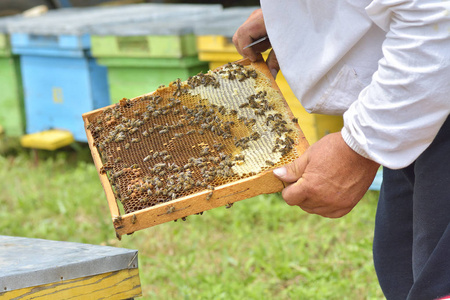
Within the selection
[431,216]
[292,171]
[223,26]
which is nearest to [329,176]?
[292,171]

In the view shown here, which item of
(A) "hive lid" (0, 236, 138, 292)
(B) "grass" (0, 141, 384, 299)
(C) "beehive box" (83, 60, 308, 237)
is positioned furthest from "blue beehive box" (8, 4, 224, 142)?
(A) "hive lid" (0, 236, 138, 292)

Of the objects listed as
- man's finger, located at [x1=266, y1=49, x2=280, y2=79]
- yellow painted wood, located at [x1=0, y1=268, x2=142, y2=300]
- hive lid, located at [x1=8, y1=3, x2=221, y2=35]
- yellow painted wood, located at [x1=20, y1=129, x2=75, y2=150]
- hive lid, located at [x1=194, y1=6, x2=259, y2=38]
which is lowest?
yellow painted wood, located at [x1=20, y1=129, x2=75, y2=150]

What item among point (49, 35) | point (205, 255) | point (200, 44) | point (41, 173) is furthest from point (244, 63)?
point (41, 173)

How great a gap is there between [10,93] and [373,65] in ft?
13.3

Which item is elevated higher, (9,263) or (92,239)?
(9,263)

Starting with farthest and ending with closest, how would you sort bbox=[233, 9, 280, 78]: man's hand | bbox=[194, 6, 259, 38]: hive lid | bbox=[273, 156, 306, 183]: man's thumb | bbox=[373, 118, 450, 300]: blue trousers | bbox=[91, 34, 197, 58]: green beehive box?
bbox=[91, 34, 197, 58]: green beehive box
bbox=[194, 6, 259, 38]: hive lid
bbox=[233, 9, 280, 78]: man's hand
bbox=[273, 156, 306, 183]: man's thumb
bbox=[373, 118, 450, 300]: blue trousers

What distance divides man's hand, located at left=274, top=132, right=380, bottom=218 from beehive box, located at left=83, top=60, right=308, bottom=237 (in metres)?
0.06

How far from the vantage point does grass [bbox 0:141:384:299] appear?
2.82 m

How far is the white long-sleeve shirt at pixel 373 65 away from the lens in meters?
1.14

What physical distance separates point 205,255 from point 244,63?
1.55 meters

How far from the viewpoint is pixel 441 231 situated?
135cm

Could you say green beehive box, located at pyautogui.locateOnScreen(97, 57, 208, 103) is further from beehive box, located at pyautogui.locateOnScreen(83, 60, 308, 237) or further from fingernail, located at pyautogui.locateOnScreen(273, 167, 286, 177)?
fingernail, located at pyautogui.locateOnScreen(273, 167, 286, 177)

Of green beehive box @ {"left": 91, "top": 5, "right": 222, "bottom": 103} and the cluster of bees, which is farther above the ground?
the cluster of bees

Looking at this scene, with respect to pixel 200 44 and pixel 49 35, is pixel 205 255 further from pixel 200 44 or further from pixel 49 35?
pixel 49 35
